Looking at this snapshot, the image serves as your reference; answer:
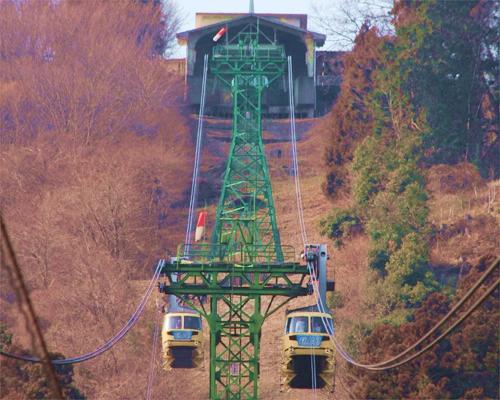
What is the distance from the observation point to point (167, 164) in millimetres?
79375

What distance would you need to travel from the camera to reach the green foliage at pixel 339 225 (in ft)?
222

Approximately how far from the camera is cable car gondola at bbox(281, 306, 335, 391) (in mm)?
46031

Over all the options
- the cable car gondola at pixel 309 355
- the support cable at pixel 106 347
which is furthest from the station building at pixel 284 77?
the cable car gondola at pixel 309 355

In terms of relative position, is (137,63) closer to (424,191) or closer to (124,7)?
(124,7)

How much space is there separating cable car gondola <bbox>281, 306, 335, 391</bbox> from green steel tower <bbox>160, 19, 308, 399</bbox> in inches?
99.0

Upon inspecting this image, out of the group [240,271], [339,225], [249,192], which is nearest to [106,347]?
[240,271]

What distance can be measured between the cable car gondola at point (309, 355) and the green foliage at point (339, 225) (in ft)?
68.5

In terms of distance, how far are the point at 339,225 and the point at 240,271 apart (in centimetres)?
1915

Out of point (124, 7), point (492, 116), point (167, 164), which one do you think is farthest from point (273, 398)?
point (124, 7)

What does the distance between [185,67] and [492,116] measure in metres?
24.3

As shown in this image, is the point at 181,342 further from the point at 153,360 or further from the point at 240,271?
the point at 153,360

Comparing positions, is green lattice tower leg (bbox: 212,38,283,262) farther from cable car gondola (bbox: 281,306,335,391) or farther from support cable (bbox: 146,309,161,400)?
cable car gondola (bbox: 281,306,335,391)

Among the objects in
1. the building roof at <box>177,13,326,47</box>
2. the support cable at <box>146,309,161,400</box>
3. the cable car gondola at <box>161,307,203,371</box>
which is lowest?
the support cable at <box>146,309,161,400</box>

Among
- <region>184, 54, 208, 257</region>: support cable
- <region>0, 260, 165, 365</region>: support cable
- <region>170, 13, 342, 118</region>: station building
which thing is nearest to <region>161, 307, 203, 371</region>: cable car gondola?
<region>0, 260, 165, 365</region>: support cable
